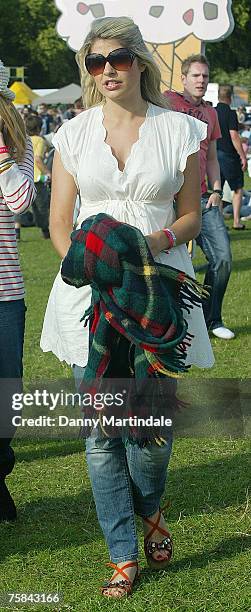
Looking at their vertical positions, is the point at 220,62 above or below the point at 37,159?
below

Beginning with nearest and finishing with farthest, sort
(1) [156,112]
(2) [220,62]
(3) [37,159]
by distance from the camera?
1. (1) [156,112]
2. (3) [37,159]
3. (2) [220,62]

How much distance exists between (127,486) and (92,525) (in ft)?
2.73

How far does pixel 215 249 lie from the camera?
850 centimetres

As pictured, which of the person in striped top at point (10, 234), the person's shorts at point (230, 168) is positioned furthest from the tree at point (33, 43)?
the person in striped top at point (10, 234)

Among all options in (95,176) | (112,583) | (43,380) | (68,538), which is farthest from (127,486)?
(43,380)

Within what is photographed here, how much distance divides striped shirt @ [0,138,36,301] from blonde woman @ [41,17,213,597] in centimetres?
22

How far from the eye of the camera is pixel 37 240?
58.1 feet

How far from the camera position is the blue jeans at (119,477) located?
3938mm

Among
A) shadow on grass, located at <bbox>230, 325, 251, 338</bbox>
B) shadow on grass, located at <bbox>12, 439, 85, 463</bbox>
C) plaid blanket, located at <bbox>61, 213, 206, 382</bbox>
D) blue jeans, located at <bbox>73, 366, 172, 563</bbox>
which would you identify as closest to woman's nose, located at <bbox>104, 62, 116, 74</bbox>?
plaid blanket, located at <bbox>61, 213, 206, 382</bbox>

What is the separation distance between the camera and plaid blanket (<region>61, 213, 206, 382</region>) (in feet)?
12.0

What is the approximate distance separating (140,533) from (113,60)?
75.9 inches

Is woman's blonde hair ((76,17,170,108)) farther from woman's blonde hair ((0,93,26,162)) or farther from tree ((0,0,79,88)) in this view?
tree ((0,0,79,88))

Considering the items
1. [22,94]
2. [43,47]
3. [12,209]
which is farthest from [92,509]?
[43,47]

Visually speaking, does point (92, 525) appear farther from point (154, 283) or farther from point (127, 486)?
point (154, 283)
